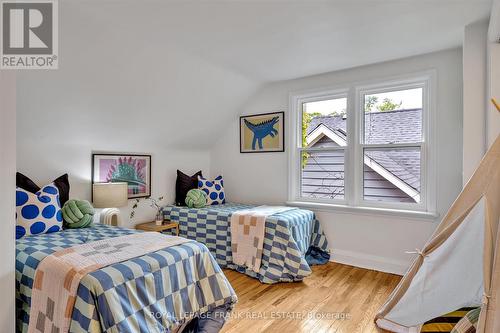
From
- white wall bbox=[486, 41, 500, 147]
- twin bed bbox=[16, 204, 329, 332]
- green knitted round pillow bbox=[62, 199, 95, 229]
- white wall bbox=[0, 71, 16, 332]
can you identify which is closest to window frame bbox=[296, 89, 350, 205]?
twin bed bbox=[16, 204, 329, 332]

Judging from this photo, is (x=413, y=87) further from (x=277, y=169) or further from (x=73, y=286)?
(x=73, y=286)

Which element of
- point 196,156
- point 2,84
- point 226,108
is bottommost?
point 196,156

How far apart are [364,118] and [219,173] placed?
7.35 feet

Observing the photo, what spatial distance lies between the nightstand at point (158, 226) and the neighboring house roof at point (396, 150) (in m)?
2.29

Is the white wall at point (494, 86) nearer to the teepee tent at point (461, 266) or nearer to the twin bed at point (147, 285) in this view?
the teepee tent at point (461, 266)

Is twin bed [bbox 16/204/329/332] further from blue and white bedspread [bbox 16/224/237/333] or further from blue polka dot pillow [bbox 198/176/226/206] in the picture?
blue polka dot pillow [bbox 198/176/226/206]

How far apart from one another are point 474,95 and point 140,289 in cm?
282

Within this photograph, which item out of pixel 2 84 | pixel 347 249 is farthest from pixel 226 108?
pixel 2 84

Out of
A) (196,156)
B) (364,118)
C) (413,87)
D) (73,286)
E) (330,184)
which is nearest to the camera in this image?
(73,286)

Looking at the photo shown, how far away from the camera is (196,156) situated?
14.5ft

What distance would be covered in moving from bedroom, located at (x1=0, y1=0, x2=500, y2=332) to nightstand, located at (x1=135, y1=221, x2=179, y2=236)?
119mm

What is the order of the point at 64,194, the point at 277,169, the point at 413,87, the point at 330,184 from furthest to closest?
1. the point at 277,169
2. the point at 330,184
3. the point at 413,87
4. the point at 64,194

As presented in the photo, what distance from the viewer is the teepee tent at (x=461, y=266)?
1562 millimetres

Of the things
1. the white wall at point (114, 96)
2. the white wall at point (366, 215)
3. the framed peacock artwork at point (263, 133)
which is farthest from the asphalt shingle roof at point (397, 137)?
the white wall at point (114, 96)
